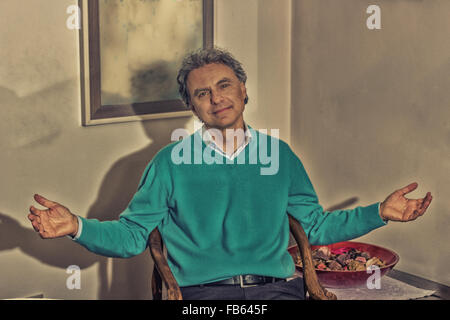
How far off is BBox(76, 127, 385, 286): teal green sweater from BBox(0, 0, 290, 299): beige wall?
1.79 ft

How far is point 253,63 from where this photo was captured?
2.87m

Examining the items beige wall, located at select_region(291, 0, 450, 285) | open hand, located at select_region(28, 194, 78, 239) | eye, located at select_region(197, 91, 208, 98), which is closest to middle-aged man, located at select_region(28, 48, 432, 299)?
eye, located at select_region(197, 91, 208, 98)

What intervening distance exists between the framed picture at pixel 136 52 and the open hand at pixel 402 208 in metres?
1.02

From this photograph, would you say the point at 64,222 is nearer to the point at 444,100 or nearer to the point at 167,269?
the point at 167,269

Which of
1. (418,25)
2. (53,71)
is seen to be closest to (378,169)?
(418,25)

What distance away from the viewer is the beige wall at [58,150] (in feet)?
7.61

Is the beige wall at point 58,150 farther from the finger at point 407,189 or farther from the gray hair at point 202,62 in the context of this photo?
the finger at point 407,189

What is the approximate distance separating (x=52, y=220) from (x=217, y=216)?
49 centimetres

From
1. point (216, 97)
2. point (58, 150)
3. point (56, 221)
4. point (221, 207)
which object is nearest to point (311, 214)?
point (221, 207)

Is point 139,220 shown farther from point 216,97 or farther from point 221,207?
point 216,97

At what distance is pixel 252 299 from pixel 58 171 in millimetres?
880

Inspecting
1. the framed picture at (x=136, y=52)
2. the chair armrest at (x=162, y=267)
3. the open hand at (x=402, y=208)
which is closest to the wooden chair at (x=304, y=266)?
the chair armrest at (x=162, y=267)

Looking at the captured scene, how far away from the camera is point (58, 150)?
8.02 feet

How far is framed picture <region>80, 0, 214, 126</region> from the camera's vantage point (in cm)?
247
